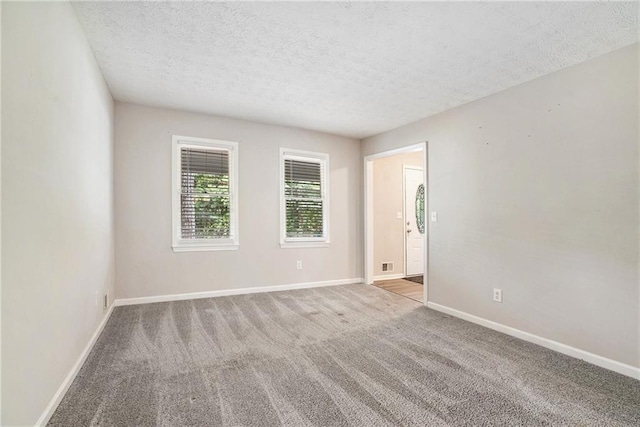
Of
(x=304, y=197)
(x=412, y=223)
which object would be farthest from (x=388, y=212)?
(x=304, y=197)

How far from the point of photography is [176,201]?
4.01 metres

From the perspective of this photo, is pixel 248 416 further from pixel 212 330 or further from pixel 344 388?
pixel 212 330

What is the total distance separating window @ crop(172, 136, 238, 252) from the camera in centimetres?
405

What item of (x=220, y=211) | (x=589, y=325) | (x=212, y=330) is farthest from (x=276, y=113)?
(x=589, y=325)

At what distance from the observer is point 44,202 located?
5.29ft

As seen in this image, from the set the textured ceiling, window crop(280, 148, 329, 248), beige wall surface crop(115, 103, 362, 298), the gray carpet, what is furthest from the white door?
the gray carpet

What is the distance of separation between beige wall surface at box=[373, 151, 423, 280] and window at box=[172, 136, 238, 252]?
2565 millimetres

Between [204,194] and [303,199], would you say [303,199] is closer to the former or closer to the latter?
[303,199]

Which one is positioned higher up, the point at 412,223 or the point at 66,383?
the point at 412,223

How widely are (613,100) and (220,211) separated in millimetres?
4250

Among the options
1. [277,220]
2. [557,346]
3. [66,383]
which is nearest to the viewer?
[66,383]

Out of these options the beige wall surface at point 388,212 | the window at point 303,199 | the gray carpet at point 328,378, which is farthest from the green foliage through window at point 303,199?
the gray carpet at point 328,378

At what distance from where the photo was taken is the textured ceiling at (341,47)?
1.99 metres

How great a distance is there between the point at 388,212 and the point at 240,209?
2757 mm
